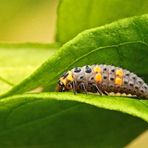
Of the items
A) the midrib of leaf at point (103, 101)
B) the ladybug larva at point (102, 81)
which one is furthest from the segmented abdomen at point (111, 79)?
the midrib of leaf at point (103, 101)

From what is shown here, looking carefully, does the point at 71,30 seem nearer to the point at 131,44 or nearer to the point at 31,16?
the point at 131,44

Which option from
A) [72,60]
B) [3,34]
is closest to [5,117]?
[72,60]

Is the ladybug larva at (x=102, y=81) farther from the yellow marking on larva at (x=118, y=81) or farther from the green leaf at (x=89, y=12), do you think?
the green leaf at (x=89, y=12)

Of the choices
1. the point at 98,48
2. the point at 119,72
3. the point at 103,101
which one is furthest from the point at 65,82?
the point at 103,101

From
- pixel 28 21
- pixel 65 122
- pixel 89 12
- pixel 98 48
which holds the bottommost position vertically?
pixel 65 122

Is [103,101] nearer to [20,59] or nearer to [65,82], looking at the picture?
[65,82]

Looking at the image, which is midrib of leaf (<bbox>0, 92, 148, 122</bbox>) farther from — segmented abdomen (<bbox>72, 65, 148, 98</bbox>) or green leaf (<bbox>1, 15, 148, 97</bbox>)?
segmented abdomen (<bbox>72, 65, 148, 98</bbox>)

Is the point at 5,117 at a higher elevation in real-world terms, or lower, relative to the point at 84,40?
lower
